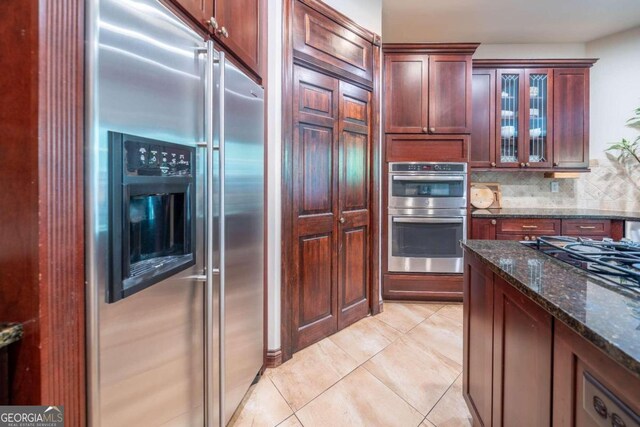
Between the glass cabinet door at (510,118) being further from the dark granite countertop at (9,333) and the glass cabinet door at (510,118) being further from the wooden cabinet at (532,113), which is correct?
the dark granite countertop at (9,333)

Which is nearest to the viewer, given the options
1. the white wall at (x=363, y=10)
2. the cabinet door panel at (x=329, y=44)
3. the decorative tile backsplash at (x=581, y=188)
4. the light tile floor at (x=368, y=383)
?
the light tile floor at (x=368, y=383)

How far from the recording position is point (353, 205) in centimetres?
259

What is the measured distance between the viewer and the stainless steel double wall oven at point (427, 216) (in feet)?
10.1

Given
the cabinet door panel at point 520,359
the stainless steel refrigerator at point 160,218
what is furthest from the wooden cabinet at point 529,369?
the stainless steel refrigerator at point 160,218

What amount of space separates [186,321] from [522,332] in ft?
3.48

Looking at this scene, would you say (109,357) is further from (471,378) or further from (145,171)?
(471,378)

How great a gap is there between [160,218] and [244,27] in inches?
45.3

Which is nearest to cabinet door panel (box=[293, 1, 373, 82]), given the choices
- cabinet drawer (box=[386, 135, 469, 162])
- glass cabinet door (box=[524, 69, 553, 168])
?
cabinet drawer (box=[386, 135, 469, 162])

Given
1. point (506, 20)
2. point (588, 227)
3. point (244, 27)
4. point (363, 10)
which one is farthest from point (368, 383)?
point (506, 20)

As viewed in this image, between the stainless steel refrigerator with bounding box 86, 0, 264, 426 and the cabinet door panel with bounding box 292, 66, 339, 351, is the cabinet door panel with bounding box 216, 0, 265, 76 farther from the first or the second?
the cabinet door panel with bounding box 292, 66, 339, 351

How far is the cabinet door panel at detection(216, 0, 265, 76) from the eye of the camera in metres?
1.38

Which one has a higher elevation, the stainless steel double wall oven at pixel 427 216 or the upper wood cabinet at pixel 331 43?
the upper wood cabinet at pixel 331 43

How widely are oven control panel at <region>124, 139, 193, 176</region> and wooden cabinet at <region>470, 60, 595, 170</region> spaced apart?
318cm

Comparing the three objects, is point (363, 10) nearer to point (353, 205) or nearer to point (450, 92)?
point (450, 92)
